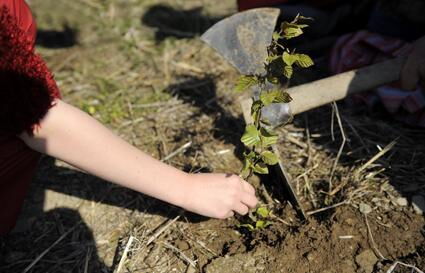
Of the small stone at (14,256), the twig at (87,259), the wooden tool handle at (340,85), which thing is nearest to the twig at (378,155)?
the wooden tool handle at (340,85)

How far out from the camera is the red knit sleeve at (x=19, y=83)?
5.13 feet

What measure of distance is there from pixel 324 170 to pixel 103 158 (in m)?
1.01

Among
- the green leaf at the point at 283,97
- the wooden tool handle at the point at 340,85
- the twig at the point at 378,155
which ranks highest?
the green leaf at the point at 283,97

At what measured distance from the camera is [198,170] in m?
2.23

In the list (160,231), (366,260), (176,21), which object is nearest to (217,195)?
(160,231)

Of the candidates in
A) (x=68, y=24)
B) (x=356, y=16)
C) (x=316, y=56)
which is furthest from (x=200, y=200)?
(x=68, y=24)

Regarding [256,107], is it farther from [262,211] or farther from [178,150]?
[178,150]

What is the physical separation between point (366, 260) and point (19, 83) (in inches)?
52.0

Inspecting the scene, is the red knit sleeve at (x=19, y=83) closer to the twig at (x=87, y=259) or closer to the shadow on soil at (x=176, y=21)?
the twig at (x=87, y=259)

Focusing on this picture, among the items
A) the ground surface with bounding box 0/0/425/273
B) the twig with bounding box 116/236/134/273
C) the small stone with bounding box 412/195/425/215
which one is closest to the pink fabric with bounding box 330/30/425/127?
the ground surface with bounding box 0/0/425/273

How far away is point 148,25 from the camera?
3438 millimetres

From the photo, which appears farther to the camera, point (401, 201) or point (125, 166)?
point (401, 201)

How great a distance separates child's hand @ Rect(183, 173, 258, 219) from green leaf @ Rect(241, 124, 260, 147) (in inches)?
9.3

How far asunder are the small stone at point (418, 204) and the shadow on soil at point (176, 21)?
177 cm
